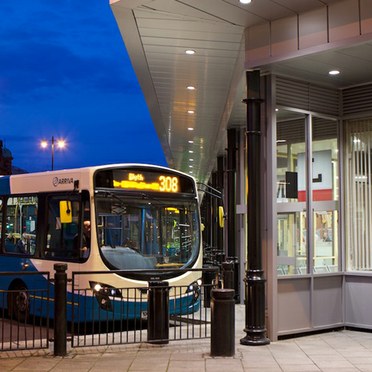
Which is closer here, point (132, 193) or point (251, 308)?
point (251, 308)

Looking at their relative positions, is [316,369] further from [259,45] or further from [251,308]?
[259,45]

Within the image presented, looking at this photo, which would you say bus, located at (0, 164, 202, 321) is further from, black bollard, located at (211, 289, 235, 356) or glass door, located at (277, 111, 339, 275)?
glass door, located at (277, 111, 339, 275)

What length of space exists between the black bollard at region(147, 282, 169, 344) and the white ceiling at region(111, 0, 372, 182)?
387 centimetres

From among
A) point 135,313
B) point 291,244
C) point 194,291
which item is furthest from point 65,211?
point 291,244

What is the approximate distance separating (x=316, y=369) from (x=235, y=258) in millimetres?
7078

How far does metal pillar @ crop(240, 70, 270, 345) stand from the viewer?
866 centimetres

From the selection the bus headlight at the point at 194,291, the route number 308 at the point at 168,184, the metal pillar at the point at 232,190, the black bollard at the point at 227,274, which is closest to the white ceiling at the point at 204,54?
the metal pillar at the point at 232,190

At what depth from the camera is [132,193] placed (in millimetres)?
10844

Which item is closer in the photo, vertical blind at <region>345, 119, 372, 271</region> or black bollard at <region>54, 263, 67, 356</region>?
black bollard at <region>54, 263, 67, 356</region>

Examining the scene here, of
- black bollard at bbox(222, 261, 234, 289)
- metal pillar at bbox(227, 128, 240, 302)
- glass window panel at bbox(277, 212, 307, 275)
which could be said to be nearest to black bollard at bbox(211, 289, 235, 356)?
black bollard at bbox(222, 261, 234, 289)

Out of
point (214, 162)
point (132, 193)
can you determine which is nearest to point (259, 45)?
point (132, 193)

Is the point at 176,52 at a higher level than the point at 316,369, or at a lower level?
higher

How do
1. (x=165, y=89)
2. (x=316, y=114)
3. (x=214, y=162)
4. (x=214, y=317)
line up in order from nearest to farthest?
1. (x=214, y=317)
2. (x=316, y=114)
3. (x=165, y=89)
4. (x=214, y=162)

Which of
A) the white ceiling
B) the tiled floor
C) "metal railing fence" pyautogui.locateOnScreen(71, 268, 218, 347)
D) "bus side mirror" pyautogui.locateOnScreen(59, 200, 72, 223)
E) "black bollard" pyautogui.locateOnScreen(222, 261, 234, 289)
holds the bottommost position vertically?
the tiled floor
